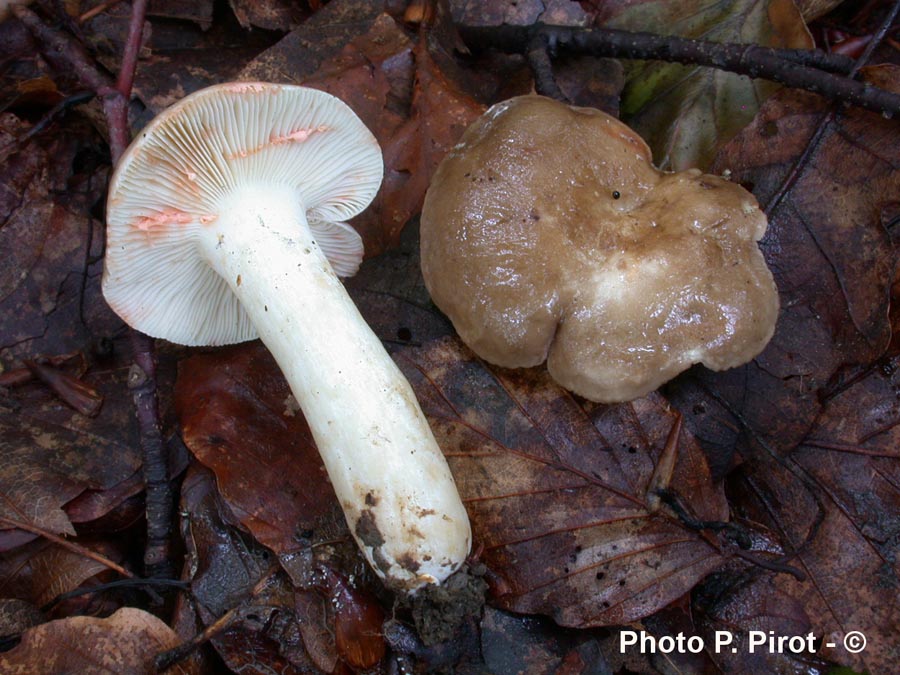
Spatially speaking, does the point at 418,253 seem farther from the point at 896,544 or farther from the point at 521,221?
the point at 896,544

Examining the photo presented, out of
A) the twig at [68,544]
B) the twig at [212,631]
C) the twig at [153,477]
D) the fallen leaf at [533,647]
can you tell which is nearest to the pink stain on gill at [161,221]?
the twig at [153,477]

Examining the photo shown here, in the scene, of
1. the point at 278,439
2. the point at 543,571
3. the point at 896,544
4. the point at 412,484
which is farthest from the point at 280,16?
the point at 896,544

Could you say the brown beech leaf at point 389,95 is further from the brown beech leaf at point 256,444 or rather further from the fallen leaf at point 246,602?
the fallen leaf at point 246,602

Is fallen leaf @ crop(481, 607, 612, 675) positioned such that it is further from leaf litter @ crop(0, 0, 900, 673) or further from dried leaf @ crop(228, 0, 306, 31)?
dried leaf @ crop(228, 0, 306, 31)

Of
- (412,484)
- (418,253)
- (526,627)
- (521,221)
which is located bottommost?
(526,627)

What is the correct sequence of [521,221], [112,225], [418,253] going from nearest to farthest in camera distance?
[112,225], [521,221], [418,253]
